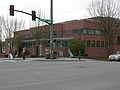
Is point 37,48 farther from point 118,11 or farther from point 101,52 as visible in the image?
point 118,11

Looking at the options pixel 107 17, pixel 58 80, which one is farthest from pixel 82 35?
pixel 58 80

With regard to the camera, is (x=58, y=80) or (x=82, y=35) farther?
(x=82, y=35)

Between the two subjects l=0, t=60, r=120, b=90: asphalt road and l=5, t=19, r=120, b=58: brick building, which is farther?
l=5, t=19, r=120, b=58: brick building

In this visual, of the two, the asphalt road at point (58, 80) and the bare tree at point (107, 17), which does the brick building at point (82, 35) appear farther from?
the asphalt road at point (58, 80)

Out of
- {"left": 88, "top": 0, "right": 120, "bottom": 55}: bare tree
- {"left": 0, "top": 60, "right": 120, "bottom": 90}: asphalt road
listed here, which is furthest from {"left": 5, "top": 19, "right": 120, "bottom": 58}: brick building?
{"left": 0, "top": 60, "right": 120, "bottom": 90}: asphalt road

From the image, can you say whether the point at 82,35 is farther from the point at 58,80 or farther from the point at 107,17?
the point at 58,80

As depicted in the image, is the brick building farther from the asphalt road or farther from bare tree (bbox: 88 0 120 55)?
the asphalt road

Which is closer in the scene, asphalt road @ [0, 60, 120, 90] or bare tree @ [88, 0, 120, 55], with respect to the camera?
asphalt road @ [0, 60, 120, 90]

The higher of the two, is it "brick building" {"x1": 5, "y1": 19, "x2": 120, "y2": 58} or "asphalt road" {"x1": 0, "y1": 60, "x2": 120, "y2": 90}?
"brick building" {"x1": 5, "y1": 19, "x2": 120, "y2": 58}

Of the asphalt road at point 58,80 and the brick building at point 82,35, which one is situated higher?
the brick building at point 82,35

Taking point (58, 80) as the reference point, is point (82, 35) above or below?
above

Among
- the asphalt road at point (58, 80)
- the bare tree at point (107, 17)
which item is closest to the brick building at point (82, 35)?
the bare tree at point (107, 17)

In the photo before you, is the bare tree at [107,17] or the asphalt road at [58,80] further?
the bare tree at [107,17]

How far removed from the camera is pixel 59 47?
49406 mm
